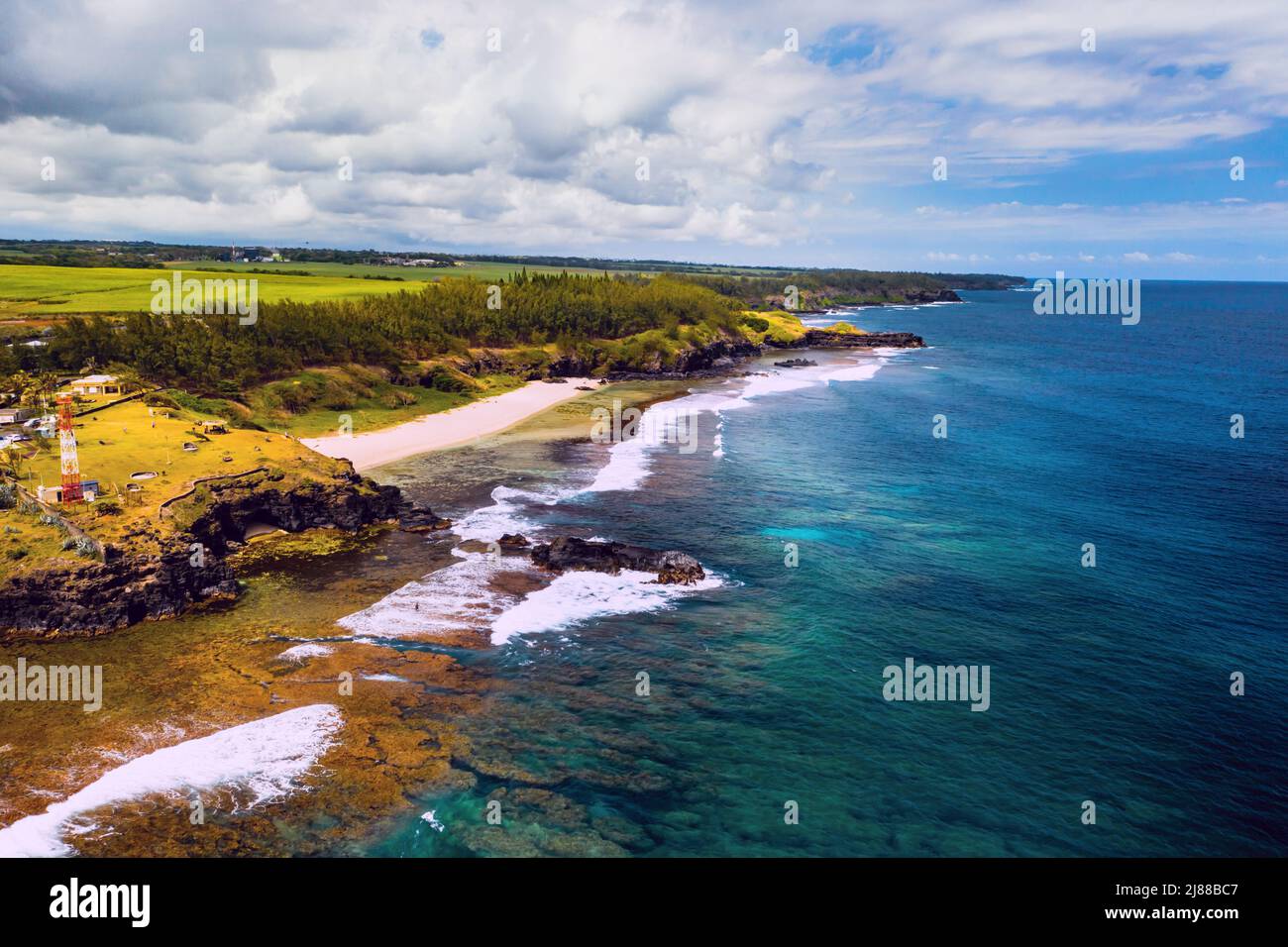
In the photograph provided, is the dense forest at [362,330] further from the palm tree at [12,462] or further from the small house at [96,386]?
the palm tree at [12,462]

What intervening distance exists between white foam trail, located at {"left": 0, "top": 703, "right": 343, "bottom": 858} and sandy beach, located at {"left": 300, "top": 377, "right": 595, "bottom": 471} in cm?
4230

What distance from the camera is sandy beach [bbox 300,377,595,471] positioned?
7994 cm

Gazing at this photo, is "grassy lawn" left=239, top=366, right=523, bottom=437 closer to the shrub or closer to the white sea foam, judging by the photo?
the shrub

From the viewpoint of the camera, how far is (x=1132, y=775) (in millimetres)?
31406

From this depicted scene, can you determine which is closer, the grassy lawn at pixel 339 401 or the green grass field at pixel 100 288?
the grassy lawn at pixel 339 401

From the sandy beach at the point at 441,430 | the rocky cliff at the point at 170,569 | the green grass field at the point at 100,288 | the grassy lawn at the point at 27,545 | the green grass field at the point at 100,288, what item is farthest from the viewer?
the green grass field at the point at 100,288

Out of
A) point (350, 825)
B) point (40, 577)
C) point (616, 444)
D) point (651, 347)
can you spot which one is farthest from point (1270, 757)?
point (651, 347)

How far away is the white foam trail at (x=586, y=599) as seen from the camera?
43.3 metres

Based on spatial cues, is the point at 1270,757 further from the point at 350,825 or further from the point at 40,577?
the point at 40,577

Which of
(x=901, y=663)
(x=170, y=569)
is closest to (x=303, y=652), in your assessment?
(x=170, y=569)

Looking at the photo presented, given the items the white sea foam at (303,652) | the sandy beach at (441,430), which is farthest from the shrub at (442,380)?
the white sea foam at (303,652)

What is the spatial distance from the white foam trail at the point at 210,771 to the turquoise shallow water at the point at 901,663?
5.90m

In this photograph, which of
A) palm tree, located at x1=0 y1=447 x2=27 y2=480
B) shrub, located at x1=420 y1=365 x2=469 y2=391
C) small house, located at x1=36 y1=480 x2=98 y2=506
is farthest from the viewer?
shrub, located at x1=420 y1=365 x2=469 y2=391

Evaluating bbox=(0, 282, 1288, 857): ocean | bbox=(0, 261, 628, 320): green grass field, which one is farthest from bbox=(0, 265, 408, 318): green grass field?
bbox=(0, 282, 1288, 857): ocean
